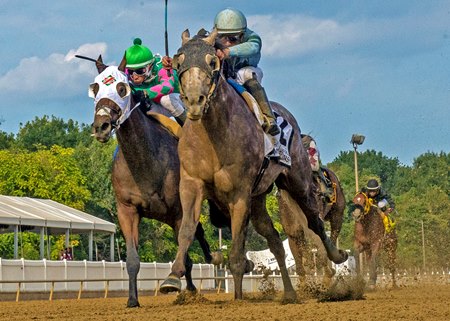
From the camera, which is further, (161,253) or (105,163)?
(105,163)

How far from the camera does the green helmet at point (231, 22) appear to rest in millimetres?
14320

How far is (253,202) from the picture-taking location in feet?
48.3

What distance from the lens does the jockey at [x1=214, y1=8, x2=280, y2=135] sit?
542 inches

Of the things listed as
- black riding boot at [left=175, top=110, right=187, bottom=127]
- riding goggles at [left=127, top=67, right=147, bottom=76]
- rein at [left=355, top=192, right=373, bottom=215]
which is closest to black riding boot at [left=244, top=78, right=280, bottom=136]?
black riding boot at [left=175, top=110, right=187, bottom=127]

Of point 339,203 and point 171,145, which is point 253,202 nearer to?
point 171,145

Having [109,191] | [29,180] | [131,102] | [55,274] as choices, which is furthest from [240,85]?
[109,191]

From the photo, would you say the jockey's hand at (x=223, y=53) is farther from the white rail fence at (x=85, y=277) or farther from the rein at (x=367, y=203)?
the rein at (x=367, y=203)

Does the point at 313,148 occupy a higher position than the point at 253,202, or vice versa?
the point at 313,148

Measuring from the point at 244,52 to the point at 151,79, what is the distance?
5.69ft

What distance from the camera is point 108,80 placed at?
43.9 feet

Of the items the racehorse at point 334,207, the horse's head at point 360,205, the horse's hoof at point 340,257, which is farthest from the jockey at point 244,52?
the horse's head at point 360,205

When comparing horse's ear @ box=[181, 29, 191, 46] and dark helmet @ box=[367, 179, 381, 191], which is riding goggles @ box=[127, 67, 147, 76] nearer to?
horse's ear @ box=[181, 29, 191, 46]

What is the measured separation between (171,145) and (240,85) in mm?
1544

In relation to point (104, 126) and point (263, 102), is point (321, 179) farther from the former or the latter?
point (104, 126)
